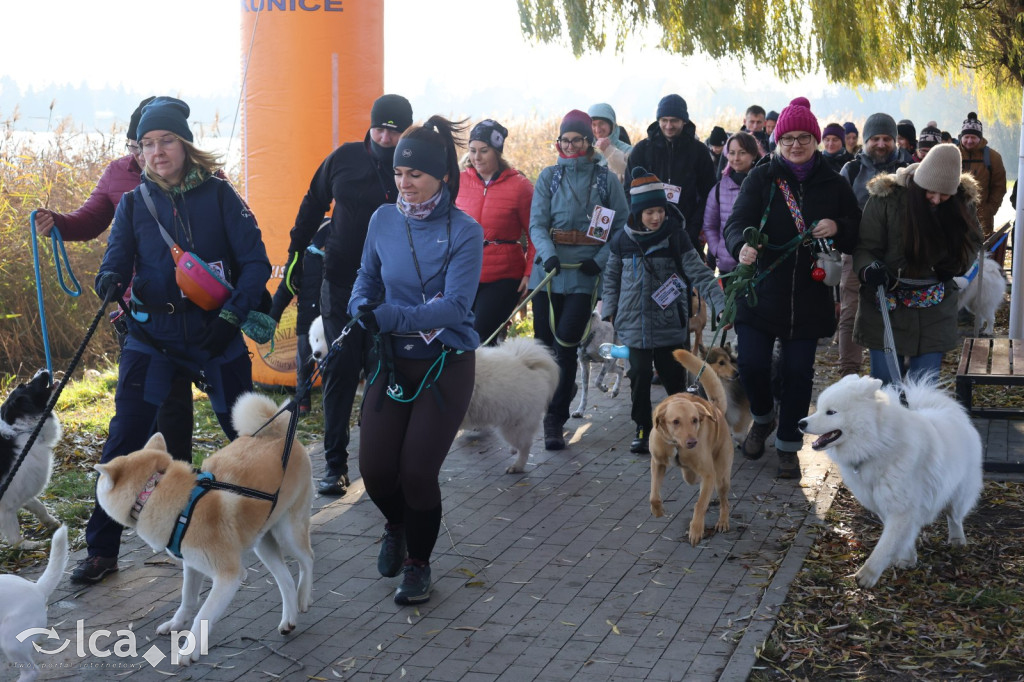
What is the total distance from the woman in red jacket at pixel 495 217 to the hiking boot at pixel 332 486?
1549 mm

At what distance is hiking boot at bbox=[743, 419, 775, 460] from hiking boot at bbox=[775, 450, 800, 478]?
40 cm

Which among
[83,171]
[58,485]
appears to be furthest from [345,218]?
[83,171]

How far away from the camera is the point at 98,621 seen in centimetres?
452

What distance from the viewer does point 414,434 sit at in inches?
175

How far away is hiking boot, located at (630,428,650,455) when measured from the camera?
7332 mm

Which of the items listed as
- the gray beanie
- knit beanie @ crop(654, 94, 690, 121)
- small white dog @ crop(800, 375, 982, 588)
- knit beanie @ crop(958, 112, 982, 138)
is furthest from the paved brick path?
knit beanie @ crop(958, 112, 982, 138)

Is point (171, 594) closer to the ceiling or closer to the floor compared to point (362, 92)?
closer to the floor

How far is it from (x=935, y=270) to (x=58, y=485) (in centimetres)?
592

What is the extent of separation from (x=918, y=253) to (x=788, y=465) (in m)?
1.64

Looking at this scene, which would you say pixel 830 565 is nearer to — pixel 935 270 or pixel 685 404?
pixel 685 404

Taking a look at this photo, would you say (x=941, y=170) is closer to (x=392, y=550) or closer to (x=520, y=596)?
(x=520, y=596)

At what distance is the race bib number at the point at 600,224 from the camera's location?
7273 millimetres

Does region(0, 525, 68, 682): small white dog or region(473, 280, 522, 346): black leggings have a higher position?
region(473, 280, 522, 346): black leggings

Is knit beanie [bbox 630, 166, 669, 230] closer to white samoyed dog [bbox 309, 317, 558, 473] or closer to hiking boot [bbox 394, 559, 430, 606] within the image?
white samoyed dog [bbox 309, 317, 558, 473]
